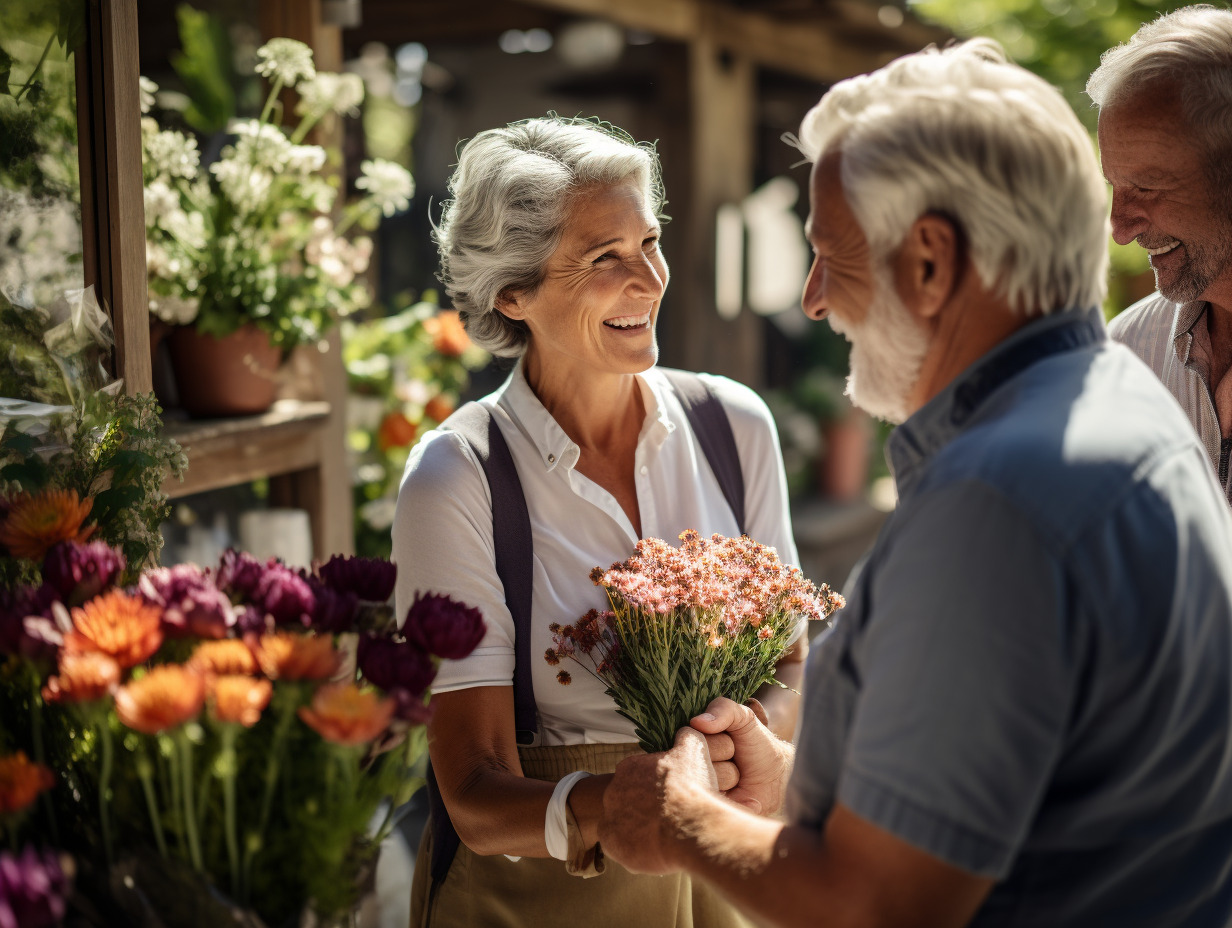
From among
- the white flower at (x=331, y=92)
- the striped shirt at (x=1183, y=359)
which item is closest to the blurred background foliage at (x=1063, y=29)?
the striped shirt at (x=1183, y=359)

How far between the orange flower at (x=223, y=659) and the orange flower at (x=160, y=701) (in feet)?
0.15

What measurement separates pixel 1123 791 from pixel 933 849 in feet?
0.60

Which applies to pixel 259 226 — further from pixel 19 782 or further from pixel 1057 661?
pixel 1057 661

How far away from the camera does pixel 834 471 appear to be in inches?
279

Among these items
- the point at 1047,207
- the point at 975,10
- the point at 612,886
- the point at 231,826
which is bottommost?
the point at 612,886

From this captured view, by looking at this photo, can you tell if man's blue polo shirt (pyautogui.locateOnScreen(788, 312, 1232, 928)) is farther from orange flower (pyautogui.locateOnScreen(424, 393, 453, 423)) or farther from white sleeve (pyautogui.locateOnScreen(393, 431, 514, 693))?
orange flower (pyautogui.locateOnScreen(424, 393, 453, 423))

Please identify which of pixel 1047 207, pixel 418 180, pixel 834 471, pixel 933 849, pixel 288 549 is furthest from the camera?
pixel 418 180

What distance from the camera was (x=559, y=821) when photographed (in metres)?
1.46

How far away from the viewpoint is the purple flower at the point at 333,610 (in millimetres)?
1028

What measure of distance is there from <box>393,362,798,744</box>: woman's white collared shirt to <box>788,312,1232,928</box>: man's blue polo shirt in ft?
2.33

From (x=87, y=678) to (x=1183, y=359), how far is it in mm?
1932

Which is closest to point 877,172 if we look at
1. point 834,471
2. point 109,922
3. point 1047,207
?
point 1047,207

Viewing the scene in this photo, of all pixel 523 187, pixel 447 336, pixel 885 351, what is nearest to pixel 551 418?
pixel 523 187

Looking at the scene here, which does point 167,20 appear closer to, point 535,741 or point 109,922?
point 535,741
